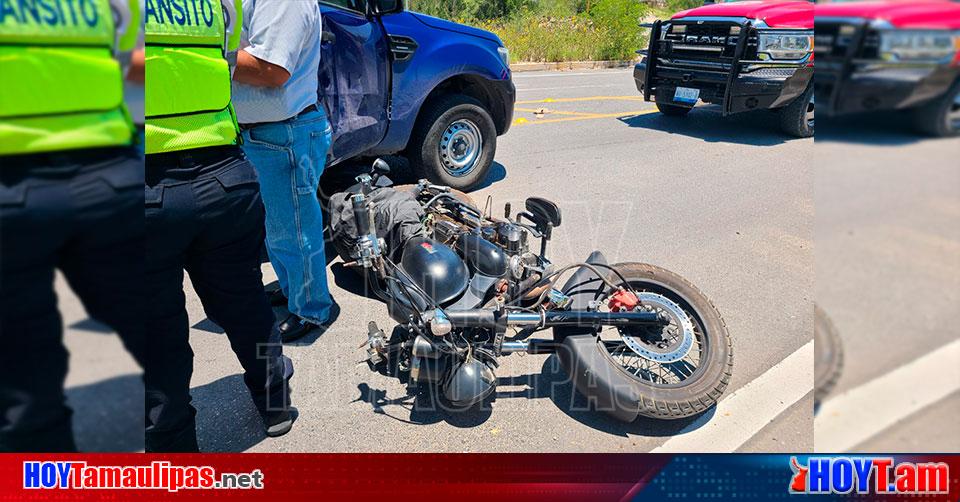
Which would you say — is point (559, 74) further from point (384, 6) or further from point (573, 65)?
point (384, 6)

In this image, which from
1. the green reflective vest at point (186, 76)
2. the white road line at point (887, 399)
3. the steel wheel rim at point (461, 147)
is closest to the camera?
the white road line at point (887, 399)

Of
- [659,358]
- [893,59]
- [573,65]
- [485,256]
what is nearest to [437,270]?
[485,256]

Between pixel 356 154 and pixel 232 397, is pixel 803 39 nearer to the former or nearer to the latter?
pixel 356 154

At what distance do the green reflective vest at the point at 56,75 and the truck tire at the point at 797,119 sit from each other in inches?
285

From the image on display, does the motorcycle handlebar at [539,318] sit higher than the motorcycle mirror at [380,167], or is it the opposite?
the motorcycle mirror at [380,167]

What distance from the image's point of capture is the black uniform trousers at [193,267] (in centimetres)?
199

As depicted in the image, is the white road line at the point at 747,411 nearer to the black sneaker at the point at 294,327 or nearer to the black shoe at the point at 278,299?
the black sneaker at the point at 294,327

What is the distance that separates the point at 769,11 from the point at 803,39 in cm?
58

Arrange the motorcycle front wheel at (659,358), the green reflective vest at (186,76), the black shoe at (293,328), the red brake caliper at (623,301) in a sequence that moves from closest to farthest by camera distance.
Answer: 1. the green reflective vest at (186,76)
2. the motorcycle front wheel at (659,358)
3. the red brake caliper at (623,301)
4. the black shoe at (293,328)

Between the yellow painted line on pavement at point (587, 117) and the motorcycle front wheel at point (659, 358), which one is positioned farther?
the yellow painted line on pavement at point (587, 117)

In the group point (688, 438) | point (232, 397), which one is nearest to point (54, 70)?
point (232, 397)

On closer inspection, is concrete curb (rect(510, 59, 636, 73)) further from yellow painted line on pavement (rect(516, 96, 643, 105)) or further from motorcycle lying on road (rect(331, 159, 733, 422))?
motorcycle lying on road (rect(331, 159, 733, 422))

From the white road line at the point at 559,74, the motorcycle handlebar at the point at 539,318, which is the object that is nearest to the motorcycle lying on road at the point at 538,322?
the motorcycle handlebar at the point at 539,318

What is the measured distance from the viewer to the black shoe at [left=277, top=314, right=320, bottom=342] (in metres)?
3.31
